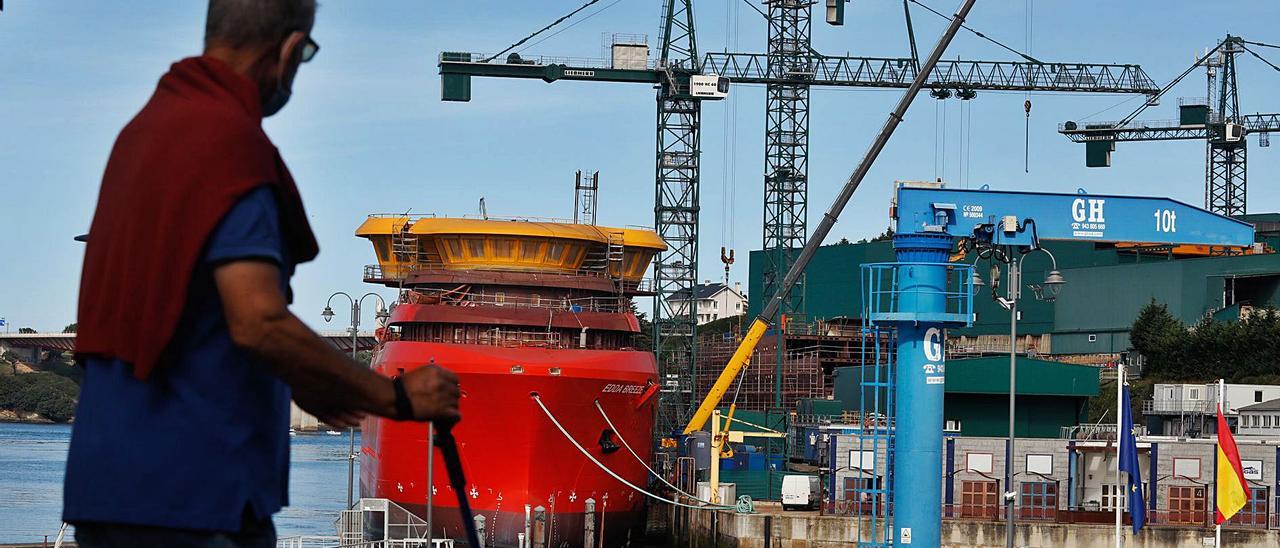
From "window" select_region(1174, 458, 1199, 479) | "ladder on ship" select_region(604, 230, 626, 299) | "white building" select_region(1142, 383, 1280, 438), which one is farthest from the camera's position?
"white building" select_region(1142, 383, 1280, 438)

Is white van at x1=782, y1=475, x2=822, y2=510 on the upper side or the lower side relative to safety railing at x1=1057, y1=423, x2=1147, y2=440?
lower

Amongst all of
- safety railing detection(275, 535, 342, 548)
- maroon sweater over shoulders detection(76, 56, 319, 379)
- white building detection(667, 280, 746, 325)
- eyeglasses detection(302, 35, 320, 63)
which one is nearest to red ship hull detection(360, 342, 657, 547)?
safety railing detection(275, 535, 342, 548)

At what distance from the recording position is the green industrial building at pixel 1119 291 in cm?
8488

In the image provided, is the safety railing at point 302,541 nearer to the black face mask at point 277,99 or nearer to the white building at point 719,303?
the black face mask at point 277,99

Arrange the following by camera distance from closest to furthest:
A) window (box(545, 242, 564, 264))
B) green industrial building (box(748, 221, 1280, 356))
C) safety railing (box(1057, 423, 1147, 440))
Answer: window (box(545, 242, 564, 264)) < safety railing (box(1057, 423, 1147, 440)) < green industrial building (box(748, 221, 1280, 356))

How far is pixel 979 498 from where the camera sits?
140 ft

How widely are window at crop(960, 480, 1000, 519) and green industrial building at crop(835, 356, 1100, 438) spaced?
54.1 ft

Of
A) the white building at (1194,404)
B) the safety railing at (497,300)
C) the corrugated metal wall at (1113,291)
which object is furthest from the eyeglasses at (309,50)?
the corrugated metal wall at (1113,291)

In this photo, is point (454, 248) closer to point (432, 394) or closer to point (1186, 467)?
point (1186, 467)

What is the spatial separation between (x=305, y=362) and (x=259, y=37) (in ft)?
2.76

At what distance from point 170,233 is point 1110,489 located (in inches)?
1680

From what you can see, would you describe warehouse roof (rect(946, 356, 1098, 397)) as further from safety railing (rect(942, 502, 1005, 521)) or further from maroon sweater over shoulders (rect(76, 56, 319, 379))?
maroon sweater over shoulders (rect(76, 56, 319, 379))

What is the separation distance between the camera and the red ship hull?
4156 centimetres

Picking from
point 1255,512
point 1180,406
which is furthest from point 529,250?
point 1180,406
